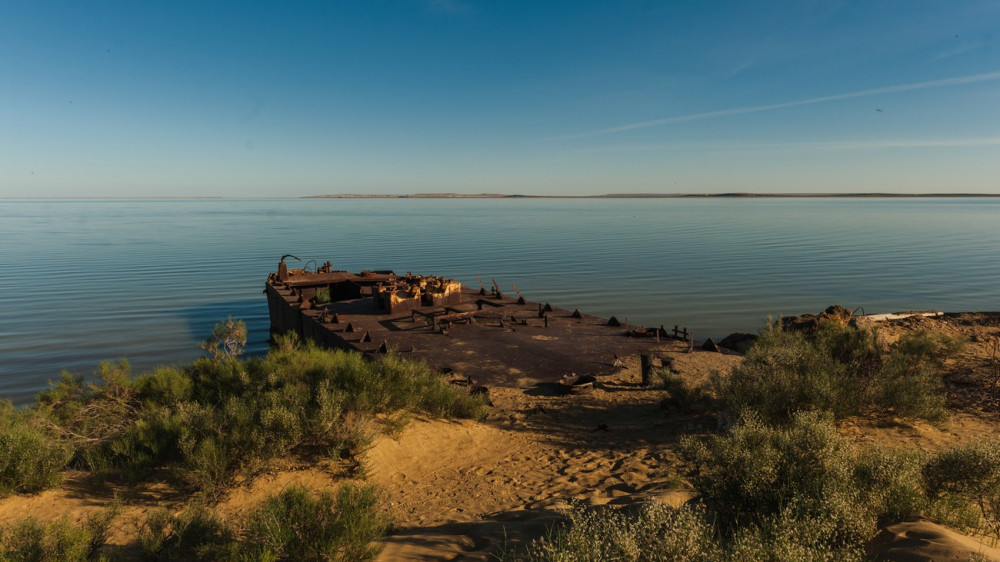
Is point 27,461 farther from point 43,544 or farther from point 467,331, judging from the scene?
point 467,331

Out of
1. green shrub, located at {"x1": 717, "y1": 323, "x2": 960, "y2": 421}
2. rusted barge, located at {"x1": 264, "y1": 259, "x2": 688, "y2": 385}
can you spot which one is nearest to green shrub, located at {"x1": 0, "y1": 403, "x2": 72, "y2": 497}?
rusted barge, located at {"x1": 264, "y1": 259, "x2": 688, "y2": 385}

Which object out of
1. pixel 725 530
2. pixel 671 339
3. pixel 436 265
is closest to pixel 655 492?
pixel 725 530

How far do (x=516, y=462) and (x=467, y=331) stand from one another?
6741 millimetres

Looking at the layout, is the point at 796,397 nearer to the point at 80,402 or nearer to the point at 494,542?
the point at 494,542

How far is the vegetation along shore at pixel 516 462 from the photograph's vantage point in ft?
12.2

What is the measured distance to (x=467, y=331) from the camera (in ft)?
44.5

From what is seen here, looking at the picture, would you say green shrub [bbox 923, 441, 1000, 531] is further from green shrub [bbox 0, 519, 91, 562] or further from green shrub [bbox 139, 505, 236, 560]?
green shrub [bbox 0, 519, 91, 562]

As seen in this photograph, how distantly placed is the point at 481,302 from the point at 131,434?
10947 millimetres

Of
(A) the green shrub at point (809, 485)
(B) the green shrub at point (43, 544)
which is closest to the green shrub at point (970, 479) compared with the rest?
(A) the green shrub at point (809, 485)

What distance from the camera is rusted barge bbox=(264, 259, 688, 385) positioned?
1084 cm

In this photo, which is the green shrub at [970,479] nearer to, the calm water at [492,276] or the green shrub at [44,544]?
the green shrub at [44,544]

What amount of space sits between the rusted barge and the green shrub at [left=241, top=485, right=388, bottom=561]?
18.7 feet

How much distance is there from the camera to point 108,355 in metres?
17.2

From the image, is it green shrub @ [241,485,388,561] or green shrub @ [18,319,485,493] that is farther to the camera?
green shrub @ [18,319,485,493]
